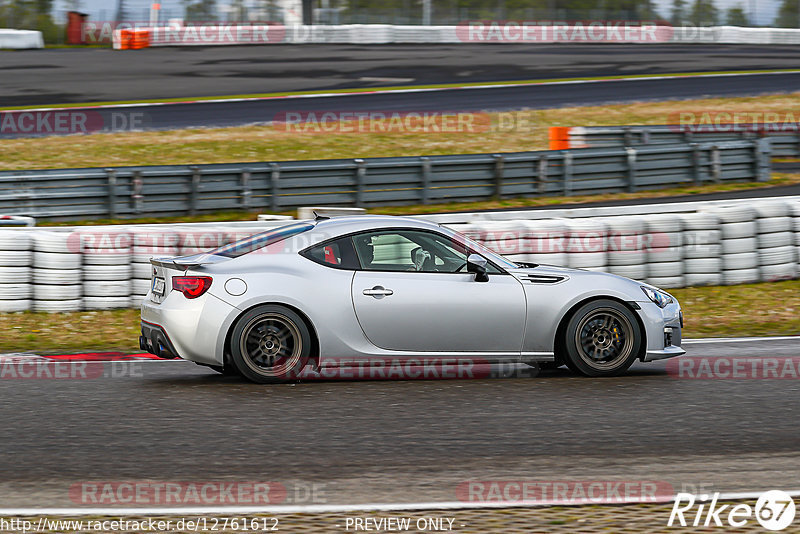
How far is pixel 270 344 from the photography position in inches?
295

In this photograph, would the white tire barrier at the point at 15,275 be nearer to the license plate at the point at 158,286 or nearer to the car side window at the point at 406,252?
the license plate at the point at 158,286

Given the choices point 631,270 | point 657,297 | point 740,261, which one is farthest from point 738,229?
point 657,297

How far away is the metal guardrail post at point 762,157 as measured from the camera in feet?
65.5

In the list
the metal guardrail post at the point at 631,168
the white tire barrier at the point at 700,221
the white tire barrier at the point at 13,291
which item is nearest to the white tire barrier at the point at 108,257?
the white tire barrier at the point at 13,291

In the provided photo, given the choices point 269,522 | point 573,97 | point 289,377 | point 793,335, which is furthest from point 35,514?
point 573,97

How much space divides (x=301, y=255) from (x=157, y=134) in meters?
16.3

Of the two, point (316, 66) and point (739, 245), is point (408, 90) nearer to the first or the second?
point (316, 66)

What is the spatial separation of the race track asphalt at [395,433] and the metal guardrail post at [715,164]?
12539 mm

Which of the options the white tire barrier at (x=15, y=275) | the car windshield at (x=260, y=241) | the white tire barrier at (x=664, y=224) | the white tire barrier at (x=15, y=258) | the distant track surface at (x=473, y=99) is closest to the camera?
the car windshield at (x=260, y=241)

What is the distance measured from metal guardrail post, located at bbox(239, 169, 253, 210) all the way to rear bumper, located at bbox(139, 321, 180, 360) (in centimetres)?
930

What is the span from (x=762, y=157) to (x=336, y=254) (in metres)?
14.5

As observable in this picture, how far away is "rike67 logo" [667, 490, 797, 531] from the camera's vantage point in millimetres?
4547

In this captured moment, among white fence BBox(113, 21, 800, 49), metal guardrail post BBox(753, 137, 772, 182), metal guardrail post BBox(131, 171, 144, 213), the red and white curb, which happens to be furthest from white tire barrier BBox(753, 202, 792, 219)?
white fence BBox(113, 21, 800, 49)

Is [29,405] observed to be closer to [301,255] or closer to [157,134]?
[301,255]
